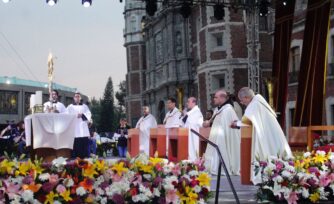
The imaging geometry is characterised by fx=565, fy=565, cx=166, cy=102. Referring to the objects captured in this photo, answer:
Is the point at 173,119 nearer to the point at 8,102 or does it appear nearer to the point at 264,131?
the point at 264,131

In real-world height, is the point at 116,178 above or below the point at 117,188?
above

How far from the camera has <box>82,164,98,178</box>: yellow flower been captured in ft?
22.5

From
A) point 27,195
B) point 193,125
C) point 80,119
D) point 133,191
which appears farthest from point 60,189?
point 80,119

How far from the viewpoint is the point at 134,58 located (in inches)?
2386

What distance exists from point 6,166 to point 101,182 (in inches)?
45.5

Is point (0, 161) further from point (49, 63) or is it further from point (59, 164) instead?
point (49, 63)

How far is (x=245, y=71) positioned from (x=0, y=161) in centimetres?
3047

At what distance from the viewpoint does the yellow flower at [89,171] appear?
22.5ft

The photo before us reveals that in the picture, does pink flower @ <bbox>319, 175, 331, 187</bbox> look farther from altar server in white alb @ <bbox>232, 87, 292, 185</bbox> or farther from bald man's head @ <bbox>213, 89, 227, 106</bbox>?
bald man's head @ <bbox>213, 89, 227, 106</bbox>

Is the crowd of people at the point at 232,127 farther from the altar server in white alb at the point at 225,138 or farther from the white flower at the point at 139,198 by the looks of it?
the white flower at the point at 139,198

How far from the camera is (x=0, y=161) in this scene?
278 inches

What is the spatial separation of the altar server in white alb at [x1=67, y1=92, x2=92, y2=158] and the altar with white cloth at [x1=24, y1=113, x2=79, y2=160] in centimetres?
160

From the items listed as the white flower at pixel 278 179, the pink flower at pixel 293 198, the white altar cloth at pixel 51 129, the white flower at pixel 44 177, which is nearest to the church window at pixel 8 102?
the white altar cloth at pixel 51 129

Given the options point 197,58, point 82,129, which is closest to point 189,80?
point 197,58
